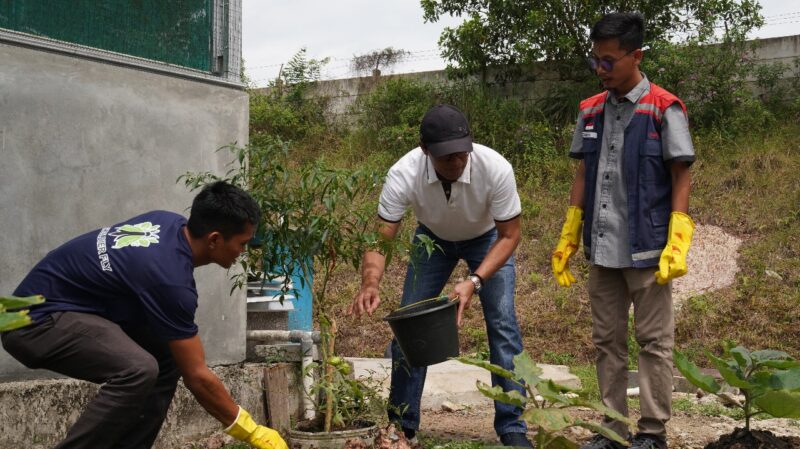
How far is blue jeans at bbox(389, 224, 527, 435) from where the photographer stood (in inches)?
167

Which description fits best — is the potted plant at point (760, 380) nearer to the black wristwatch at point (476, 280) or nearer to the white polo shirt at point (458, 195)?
the black wristwatch at point (476, 280)

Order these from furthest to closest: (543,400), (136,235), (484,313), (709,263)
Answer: (709,263), (484,313), (136,235), (543,400)

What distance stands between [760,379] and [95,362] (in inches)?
90.8

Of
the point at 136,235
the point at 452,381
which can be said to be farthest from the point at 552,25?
the point at 136,235

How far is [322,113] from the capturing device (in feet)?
45.6

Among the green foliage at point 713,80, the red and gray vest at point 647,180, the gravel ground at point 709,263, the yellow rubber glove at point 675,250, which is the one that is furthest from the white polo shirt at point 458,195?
the green foliage at point 713,80

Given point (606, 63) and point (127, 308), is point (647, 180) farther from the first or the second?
point (127, 308)

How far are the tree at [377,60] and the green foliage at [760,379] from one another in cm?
1196

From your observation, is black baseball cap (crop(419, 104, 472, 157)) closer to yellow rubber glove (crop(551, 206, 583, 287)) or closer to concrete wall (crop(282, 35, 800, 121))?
yellow rubber glove (crop(551, 206, 583, 287))

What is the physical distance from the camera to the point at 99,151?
4227 millimetres

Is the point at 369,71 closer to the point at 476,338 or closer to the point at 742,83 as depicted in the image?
the point at 742,83

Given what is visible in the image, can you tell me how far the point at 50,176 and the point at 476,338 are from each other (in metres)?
4.75

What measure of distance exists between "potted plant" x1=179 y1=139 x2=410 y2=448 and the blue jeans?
0.79 ft

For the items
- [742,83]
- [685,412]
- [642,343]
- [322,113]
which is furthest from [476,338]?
[322,113]
